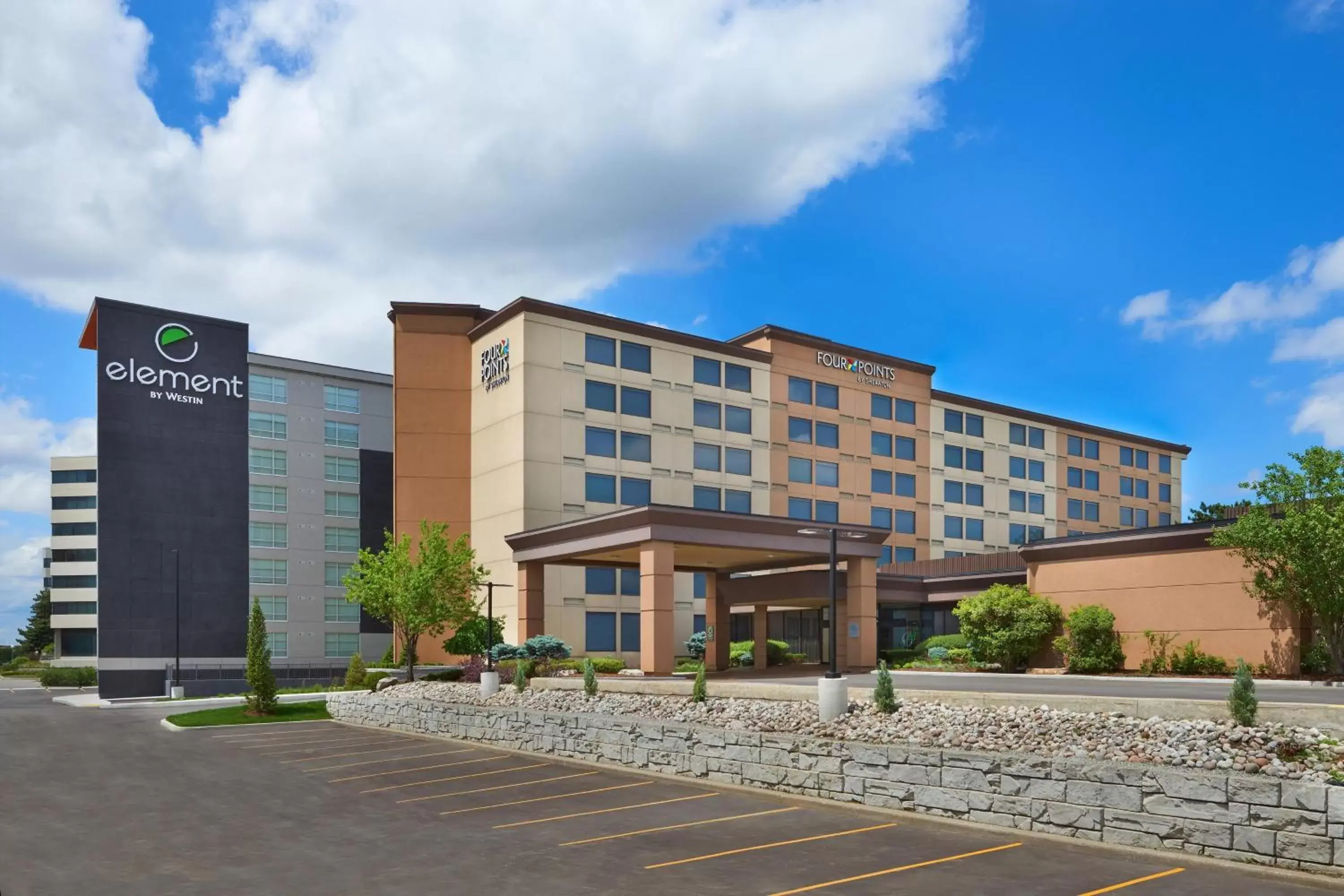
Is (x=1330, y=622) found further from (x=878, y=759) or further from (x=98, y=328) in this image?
(x=98, y=328)

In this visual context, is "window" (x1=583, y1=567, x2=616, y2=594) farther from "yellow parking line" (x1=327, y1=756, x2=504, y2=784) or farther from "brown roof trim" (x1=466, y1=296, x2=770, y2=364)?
"yellow parking line" (x1=327, y1=756, x2=504, y2=784)

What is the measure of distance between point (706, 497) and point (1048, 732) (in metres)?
47.2

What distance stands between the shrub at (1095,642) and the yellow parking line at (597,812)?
2383cm

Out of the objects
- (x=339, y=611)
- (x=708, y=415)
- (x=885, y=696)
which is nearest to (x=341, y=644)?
(x=339, y=611)

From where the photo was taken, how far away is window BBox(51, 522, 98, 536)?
120062 mm

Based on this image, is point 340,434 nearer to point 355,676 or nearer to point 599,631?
point 355,676

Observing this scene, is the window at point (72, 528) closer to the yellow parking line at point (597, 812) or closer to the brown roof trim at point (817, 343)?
the brown roof trim at point (817, 343)

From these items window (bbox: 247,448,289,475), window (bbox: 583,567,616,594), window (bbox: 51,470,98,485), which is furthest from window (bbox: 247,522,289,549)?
window (bbox: 51,470,98,485)

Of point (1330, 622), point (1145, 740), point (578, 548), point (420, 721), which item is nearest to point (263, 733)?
point (420, 721)

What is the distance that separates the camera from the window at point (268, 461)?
250 ft

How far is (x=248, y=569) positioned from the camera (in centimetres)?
7475

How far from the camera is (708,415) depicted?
218ft

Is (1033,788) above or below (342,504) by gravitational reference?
below

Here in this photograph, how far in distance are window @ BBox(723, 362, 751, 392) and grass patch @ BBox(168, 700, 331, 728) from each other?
31.7 meters
